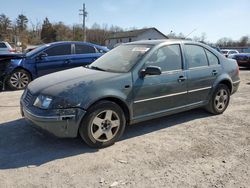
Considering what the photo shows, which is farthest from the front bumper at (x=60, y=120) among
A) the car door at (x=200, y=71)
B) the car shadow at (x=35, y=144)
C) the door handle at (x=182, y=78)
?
the car door at (x=200, y=71)

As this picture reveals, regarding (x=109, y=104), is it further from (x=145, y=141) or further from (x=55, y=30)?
(x=55, y=30)

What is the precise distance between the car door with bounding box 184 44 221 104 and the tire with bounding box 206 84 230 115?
25cm

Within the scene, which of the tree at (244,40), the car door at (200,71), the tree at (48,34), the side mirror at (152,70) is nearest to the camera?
the side mirror at (152,70)

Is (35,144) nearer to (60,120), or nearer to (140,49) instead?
(60,120)

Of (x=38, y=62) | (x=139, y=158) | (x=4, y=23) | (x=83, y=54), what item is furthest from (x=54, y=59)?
(x=4, y=23)

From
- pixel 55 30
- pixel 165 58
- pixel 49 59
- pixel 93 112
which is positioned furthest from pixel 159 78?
pixel 55 30

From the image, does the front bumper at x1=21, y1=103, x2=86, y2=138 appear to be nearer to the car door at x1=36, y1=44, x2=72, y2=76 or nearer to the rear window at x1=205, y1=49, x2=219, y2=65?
the rear window at x1=205, y1=49, x2=219, y2=65

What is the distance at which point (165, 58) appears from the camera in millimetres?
4773

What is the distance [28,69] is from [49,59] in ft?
2.36

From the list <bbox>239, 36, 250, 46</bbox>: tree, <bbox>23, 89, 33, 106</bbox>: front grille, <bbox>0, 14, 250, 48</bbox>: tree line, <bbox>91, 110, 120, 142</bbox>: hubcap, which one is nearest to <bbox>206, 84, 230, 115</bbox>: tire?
<bbox>91, 110, 120, 142</bbox>: hubcap

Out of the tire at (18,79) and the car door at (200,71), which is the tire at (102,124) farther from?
the tire at (18,79)

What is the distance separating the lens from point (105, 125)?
13.3 feet

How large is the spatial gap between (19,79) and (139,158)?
602 cm

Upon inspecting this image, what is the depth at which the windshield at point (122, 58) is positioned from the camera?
14.8 ft
